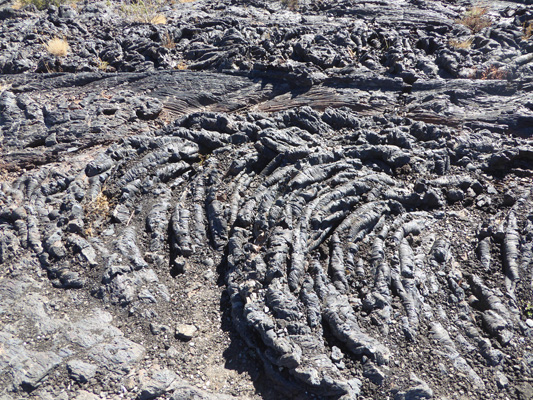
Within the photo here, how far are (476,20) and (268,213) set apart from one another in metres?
11.3

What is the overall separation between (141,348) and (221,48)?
9.50 meters

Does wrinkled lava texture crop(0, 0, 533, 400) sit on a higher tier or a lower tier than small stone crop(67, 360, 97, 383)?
higher

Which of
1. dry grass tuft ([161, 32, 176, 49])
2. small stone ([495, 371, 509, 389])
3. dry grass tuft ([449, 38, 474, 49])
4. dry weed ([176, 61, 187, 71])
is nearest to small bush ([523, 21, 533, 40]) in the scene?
dry grass tuft ([449, 38, 474, 49])

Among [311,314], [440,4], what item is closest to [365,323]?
[311,314]

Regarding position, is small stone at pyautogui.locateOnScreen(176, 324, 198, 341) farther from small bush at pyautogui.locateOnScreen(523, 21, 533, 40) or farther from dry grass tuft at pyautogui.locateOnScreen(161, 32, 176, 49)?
small bush at pyautogui.locateOnScreen(523, 21, 533, 40)

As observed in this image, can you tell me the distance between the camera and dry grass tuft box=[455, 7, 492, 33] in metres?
13.1

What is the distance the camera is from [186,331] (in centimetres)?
568

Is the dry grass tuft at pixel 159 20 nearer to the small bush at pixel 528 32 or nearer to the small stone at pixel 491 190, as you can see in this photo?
the small stone at pixel 491 190

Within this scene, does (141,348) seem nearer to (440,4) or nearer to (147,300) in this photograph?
(147,300)

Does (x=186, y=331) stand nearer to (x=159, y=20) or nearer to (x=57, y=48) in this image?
(x=57, y=48)

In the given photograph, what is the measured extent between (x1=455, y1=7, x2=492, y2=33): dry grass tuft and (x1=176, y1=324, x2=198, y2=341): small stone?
43.3 feet

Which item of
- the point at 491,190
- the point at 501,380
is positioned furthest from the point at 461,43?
the point at 501,380

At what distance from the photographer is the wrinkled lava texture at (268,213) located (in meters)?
5.23

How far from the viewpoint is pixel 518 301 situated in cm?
619
